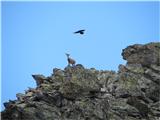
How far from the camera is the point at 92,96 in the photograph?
56.7 metres

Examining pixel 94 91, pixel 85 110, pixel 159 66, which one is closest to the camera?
pixel 85 110

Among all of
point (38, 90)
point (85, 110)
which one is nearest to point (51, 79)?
point (38, 90)

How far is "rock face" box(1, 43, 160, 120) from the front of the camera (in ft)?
176

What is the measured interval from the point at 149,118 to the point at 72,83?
9.50 m

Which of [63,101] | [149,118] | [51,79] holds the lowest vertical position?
[149,118]

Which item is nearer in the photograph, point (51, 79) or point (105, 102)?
point (105, 102)

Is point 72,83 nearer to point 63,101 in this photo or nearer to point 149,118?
point 63,101

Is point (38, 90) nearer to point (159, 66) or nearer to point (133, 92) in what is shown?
point (133, 92)

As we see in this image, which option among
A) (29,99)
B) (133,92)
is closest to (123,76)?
(133,92)

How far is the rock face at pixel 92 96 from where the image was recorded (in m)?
53.5

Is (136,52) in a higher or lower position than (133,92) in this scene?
higher

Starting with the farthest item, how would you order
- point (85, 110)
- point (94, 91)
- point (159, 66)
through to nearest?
1. point (159, 66)
2. point (94, 91)
3. point (85, 110)

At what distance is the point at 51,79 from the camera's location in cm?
5956

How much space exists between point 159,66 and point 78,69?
1068 centimetres
